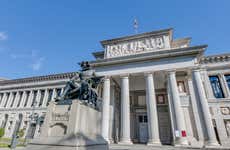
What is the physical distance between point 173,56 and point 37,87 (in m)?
28.6

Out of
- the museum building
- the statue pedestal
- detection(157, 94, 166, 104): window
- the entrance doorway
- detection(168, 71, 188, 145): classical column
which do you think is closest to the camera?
the statue pedestal

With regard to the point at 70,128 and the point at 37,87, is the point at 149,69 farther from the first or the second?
the point at 37,87

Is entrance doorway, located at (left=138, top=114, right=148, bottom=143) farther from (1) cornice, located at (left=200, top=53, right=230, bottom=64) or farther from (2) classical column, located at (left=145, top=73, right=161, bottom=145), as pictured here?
(1) cornice, located at (left=200, top=53, right=230, bottom=64)

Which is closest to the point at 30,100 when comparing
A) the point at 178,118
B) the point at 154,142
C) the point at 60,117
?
the point at 154,142

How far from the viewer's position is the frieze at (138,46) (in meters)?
17.3

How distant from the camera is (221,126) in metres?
16.8

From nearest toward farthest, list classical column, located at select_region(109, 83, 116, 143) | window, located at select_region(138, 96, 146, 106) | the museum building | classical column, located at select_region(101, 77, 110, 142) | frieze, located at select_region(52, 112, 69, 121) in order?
frieze, located at select_region(52, 112, 69, 121) < the museum building < classical column, located at select_region(101, 77, 110, 142) < classical column, located at select_region(109, 83, 116, 143) < window, located at select_region(138, 96, 146, 106)

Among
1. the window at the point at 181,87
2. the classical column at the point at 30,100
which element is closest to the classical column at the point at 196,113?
the window at the point at 181,87

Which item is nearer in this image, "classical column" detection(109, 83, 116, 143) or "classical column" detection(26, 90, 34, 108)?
"classical column" detection(109, 83, 116, 143)

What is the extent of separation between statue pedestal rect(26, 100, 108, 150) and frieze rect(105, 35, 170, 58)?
560 inches

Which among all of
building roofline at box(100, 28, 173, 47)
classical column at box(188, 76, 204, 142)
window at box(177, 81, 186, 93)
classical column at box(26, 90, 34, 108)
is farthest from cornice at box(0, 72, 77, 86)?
classical column at box(188, 76, 204, 142)

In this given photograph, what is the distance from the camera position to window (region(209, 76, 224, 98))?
61.4 ft

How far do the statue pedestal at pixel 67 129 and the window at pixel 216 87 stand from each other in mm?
Result: 20029

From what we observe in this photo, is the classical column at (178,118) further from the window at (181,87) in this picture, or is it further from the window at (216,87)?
the window at (216,87)
